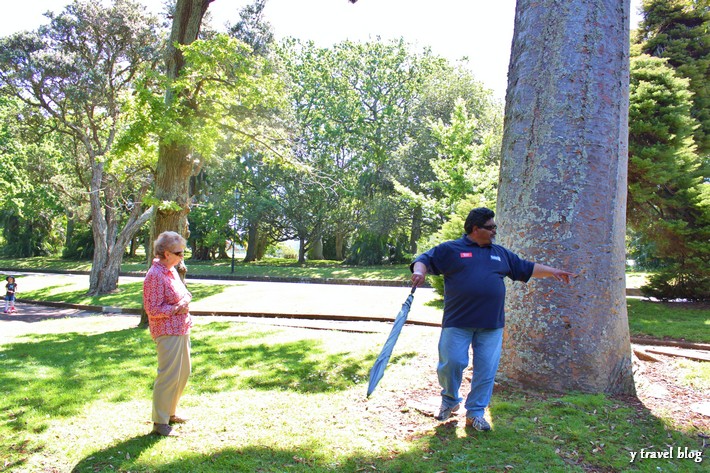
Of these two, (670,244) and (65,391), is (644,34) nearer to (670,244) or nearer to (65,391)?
(670,244)

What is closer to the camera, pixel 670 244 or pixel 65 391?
pixel 65 391

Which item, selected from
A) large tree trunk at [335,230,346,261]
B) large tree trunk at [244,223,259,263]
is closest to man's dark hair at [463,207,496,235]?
large tree trunk at [244,223,259,263]

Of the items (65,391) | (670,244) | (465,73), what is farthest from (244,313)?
(465,73)

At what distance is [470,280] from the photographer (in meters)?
4.15

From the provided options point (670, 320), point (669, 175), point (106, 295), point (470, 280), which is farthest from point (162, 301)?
point (106, 295)

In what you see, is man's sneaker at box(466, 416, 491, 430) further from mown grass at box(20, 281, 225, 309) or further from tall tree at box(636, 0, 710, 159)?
mown grass at box(20, 281, 225, 309)

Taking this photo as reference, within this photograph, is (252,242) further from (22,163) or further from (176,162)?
(176,162)

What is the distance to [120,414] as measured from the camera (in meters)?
5.00

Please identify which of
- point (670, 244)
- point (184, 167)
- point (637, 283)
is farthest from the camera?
point (637, 283)

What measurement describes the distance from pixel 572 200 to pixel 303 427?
3.33m

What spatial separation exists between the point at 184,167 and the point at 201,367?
5.93 metres

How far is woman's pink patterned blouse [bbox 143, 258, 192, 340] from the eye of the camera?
4223 millimetres

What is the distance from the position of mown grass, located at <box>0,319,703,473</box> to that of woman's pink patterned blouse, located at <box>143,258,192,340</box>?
0.94 m

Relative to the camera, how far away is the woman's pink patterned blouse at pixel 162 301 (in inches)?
166
